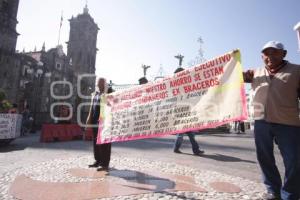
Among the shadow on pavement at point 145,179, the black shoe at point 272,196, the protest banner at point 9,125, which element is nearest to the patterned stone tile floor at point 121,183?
the shadow on pavement at point 145,179

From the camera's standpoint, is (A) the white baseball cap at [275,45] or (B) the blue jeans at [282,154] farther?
(A) the white baseball cap at [275,45]

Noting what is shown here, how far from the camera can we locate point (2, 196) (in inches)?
141

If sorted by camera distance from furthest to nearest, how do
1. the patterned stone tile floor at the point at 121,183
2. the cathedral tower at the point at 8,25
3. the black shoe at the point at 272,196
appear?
1. the cathedral tower at the point at 8,25
2. the patterned stone tile floor at the point at 121,183
3. the black shoe at the point at 272,196

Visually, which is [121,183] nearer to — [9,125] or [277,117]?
[277,117]

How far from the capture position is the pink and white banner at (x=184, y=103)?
3615 mm

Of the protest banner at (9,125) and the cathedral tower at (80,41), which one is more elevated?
the cathedral tower at (80,41)

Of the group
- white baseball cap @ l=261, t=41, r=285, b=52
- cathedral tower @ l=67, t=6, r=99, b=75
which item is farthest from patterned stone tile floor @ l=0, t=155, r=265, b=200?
cathedral tower @ l=67, t=6, r=99, b=75

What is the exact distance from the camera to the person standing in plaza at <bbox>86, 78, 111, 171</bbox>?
18.5 feet

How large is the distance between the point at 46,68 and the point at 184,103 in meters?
53.4

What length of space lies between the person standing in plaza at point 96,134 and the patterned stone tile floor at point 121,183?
0.74ft

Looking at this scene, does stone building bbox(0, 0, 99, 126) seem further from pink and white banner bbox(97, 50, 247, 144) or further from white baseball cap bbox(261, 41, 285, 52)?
white baseball cap bbox(261, 41, 285, 52)

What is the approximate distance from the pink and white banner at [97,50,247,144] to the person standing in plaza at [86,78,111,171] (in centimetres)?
45

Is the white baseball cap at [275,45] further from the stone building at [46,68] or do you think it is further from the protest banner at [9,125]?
the stone building at [46,68]

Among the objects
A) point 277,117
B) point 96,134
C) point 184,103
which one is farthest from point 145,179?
point 277,117
